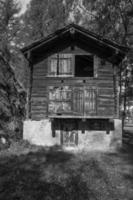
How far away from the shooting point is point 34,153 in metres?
11.7

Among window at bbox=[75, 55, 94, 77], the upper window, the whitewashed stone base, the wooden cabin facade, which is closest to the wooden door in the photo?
the wooden cabin facade

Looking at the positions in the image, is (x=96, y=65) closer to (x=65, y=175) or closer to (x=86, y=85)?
(x=86, y=85)

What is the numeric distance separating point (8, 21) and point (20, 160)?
2552 cm

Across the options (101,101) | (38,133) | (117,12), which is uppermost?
(117,12)

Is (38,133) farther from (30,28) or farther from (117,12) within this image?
(30,28)

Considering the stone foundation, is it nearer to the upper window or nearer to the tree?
the tree

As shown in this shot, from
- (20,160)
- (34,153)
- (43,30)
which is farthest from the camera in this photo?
(43,30)

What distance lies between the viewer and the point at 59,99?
42.4 ft

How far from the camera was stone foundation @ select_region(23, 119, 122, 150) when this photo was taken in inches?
506

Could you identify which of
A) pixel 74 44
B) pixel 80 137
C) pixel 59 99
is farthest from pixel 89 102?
pixel 74 44

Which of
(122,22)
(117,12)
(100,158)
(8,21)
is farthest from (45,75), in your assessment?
(8,21)

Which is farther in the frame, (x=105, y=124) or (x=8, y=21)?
(x=8, y=21)

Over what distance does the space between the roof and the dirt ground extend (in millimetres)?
6412

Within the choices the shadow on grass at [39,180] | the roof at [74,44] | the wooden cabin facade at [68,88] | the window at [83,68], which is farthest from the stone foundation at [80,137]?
the window at [83,68]
